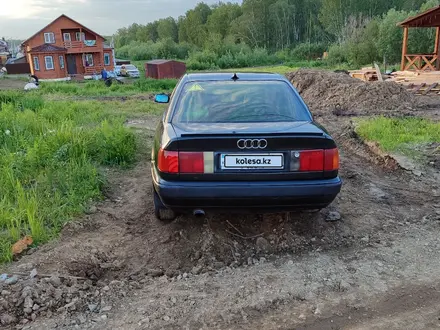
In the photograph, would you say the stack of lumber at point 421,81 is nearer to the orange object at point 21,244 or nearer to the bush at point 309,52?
the orange object at point 21,244

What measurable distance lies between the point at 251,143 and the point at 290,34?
248 feet

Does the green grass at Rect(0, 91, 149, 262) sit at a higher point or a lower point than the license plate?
lower

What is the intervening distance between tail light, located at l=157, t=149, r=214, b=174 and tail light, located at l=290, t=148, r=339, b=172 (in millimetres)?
686

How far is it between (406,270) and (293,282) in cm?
102

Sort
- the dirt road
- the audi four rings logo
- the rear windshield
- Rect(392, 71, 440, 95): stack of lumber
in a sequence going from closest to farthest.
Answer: the dirt road < the audi four rings logo < the rear windshield < Rect(392, 71, 440, 95): stack of lumber

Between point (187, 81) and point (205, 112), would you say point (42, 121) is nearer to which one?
point (187, 81)

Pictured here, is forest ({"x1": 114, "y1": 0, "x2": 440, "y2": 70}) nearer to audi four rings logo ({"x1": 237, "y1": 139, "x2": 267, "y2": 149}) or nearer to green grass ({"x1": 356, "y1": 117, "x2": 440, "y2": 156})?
green grass ({"x1": 356, "y1": 117, "x2": 440, "y2": 156})

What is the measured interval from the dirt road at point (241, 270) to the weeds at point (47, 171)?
0.91 ft

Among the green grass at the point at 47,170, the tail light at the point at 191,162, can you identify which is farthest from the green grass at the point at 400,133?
the tail light at the point at 191,162

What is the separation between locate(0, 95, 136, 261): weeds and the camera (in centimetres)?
389

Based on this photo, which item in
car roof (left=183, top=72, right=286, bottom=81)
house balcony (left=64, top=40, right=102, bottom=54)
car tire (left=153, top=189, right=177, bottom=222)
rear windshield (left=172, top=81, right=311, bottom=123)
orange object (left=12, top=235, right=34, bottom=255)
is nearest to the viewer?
orange object (left=12, top=235, right=34, bottom=255)

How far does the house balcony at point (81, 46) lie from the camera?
40.3m

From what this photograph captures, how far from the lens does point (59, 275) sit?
3.12m

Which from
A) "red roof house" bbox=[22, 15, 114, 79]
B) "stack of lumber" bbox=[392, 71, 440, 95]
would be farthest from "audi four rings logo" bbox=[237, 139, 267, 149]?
"red roof house" bbox=[22, 15, 114, 79]
